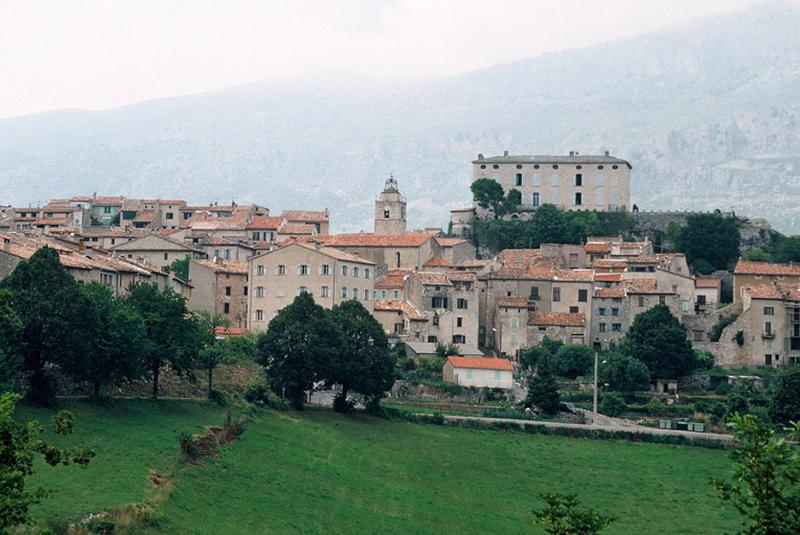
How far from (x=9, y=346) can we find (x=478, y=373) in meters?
37.9

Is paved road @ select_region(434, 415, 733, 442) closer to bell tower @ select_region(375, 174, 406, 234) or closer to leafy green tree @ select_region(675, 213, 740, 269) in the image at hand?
leafy green tree @ select_region(675, 213, 740, 269)

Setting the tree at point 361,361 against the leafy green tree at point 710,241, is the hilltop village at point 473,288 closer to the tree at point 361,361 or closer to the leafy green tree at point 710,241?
the leafy green tree at point 710,241

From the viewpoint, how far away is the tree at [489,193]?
132 meters

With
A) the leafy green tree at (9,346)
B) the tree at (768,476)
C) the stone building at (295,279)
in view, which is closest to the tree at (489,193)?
the stone building at (295,279)

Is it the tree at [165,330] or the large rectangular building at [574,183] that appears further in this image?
the large rectangular building at [574,183]

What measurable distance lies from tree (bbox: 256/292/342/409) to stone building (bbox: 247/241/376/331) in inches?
744

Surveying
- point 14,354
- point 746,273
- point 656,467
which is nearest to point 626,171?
point 746,273

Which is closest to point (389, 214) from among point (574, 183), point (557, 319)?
point (574, 183)

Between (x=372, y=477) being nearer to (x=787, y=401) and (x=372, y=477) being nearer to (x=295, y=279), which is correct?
(x=787, y=401)

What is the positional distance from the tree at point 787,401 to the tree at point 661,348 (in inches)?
464

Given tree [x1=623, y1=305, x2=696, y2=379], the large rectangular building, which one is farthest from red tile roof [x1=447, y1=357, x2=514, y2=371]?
the large rectangular building

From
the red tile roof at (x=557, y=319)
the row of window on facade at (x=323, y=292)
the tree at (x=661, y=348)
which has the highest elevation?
the row of window on facade at (x=323, y=292)

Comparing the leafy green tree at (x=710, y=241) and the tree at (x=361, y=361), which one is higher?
the leafy green tree at (x=710, y=241)

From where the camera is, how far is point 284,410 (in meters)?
72.4
